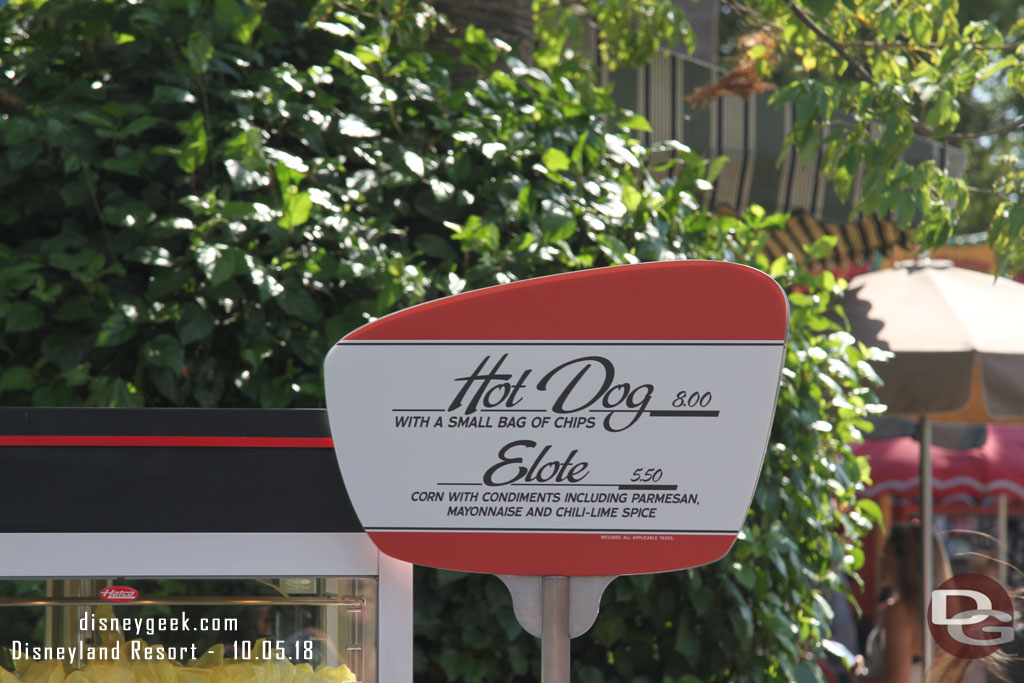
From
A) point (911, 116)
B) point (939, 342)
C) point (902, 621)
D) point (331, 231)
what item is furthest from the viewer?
point (902, 621)

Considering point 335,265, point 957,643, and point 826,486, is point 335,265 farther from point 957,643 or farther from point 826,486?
point 957,643

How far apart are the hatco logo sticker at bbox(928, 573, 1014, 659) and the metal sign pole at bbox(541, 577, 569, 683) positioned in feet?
4.79

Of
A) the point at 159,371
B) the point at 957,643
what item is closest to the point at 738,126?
the point at 957,643

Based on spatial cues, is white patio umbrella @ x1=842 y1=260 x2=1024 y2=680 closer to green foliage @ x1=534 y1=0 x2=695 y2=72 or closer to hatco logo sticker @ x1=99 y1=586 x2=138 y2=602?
green foliage @ x1=534 y1=0 x2=695 y2=72

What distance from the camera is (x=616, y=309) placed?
4.71 ft

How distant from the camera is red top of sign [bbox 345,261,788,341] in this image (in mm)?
1424

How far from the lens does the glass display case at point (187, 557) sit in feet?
4.91

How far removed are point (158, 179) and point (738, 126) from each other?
3.09 metres

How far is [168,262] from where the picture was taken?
97.8 inches

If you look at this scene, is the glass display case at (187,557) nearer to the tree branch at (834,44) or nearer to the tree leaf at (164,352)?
the tree leaf at (164,352)

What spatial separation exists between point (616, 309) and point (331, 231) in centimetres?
131

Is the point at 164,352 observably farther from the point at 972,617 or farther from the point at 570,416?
the point at 972,617

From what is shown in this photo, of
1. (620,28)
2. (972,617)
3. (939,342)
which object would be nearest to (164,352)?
(972,617)

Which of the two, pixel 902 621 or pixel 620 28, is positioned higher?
pixel 620 28
